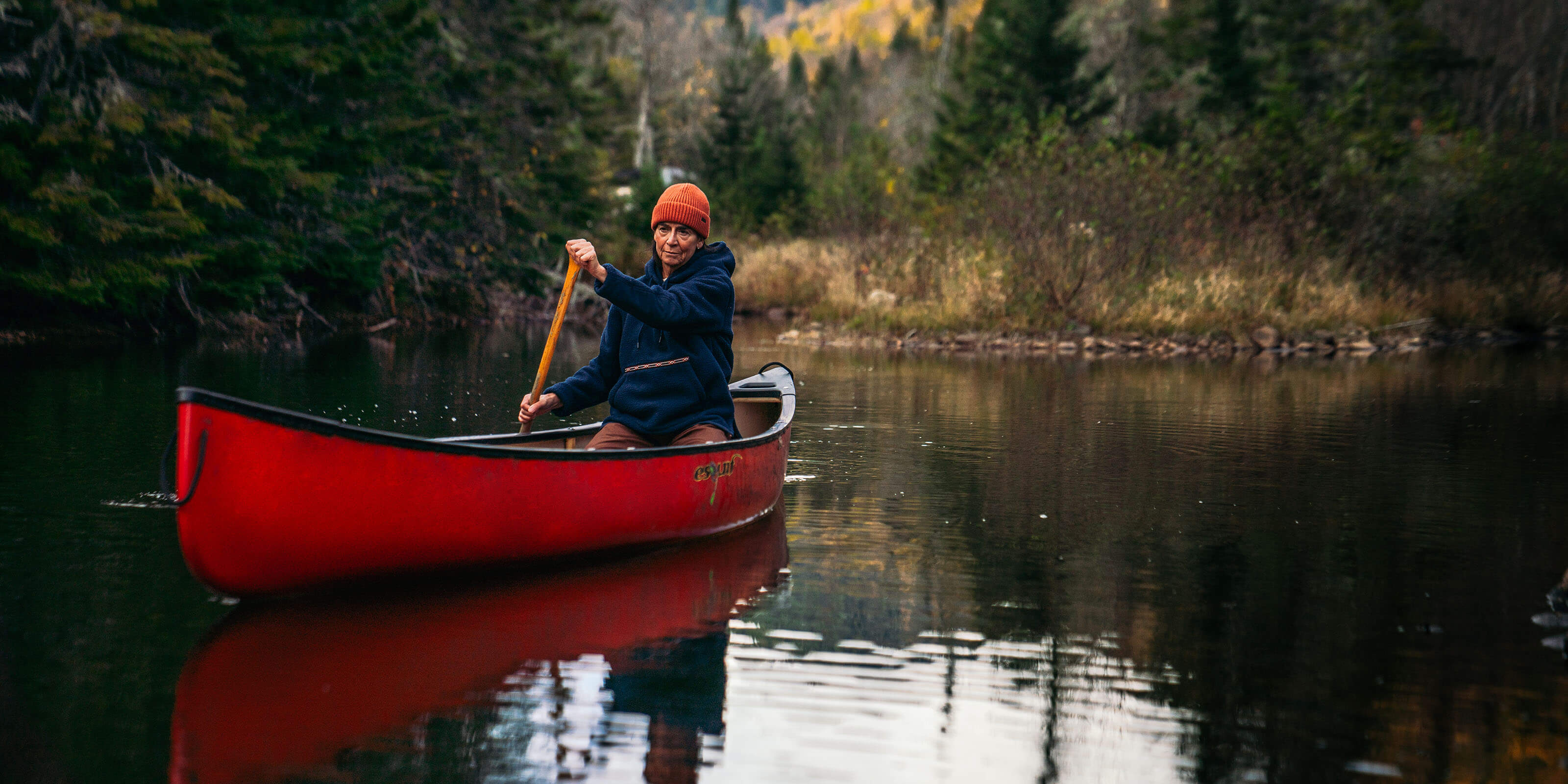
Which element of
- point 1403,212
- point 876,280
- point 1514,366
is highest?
point 1403,212

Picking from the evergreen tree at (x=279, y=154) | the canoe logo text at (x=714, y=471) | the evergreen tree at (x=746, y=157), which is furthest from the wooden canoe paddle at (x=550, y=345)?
the evergreen tree at (x=746, y=157)

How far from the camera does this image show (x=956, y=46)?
6481cm

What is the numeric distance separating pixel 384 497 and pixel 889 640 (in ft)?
6.44

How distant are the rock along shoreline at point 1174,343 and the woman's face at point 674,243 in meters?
14.2

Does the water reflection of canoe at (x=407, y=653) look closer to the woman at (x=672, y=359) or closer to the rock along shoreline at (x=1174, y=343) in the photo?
the woman at (x=672, y=359)

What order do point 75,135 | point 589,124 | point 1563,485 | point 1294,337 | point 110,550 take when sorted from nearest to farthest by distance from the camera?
1. point 110,550
2. point 1563,485
3. point 75,135
4. point 1294,337
5. point 589,124

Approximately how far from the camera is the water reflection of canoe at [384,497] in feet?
14.5

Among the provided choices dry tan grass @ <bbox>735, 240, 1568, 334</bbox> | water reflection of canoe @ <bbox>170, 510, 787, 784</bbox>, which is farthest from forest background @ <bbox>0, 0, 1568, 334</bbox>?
water reflection of canoe @ <bbox>170, 510, 787, 784</bbox>

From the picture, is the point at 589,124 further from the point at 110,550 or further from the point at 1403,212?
the point at 110,550

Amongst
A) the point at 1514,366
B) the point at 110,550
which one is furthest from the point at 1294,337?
the point at 110,550

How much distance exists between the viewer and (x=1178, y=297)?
20.6m

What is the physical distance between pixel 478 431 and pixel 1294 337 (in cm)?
1600

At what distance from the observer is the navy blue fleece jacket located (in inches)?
236

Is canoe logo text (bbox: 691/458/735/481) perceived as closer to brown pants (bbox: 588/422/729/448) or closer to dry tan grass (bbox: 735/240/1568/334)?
brown pants (bbox: 588/422/729/448)
